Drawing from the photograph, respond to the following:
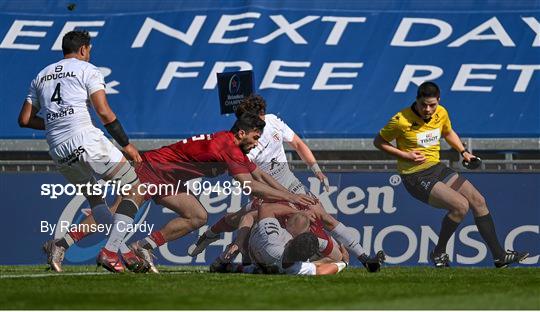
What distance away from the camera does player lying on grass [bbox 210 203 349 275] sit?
11180mm

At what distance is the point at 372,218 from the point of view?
511 inches

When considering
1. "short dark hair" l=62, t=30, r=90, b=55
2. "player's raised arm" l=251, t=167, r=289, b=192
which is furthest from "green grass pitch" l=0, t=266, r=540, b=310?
"short dark hair" l=62, t=30, r=90, b=55

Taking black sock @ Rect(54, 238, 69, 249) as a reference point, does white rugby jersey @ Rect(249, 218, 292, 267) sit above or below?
above

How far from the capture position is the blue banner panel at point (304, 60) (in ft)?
57.4

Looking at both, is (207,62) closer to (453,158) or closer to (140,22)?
(140,22)

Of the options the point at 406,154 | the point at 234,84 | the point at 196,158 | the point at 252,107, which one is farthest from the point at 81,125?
the point at 406,154

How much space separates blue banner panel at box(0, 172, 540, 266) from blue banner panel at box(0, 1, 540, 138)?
3.88 metres

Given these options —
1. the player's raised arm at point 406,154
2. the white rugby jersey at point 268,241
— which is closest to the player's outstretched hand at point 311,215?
the white rugby jersey at point 268,241

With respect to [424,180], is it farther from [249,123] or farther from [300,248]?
[249,123]

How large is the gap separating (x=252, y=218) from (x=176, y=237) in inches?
27.3

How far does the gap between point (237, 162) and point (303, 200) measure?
76cm

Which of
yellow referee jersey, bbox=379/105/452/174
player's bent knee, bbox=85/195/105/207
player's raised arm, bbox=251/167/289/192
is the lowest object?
player's bent knee, bbox=85/195/105/207

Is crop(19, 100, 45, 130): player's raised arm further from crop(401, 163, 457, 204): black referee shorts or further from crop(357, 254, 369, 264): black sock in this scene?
crop(401, 163, 457, 204): black referee shorts

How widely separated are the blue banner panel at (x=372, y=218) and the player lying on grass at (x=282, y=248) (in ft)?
2.03
